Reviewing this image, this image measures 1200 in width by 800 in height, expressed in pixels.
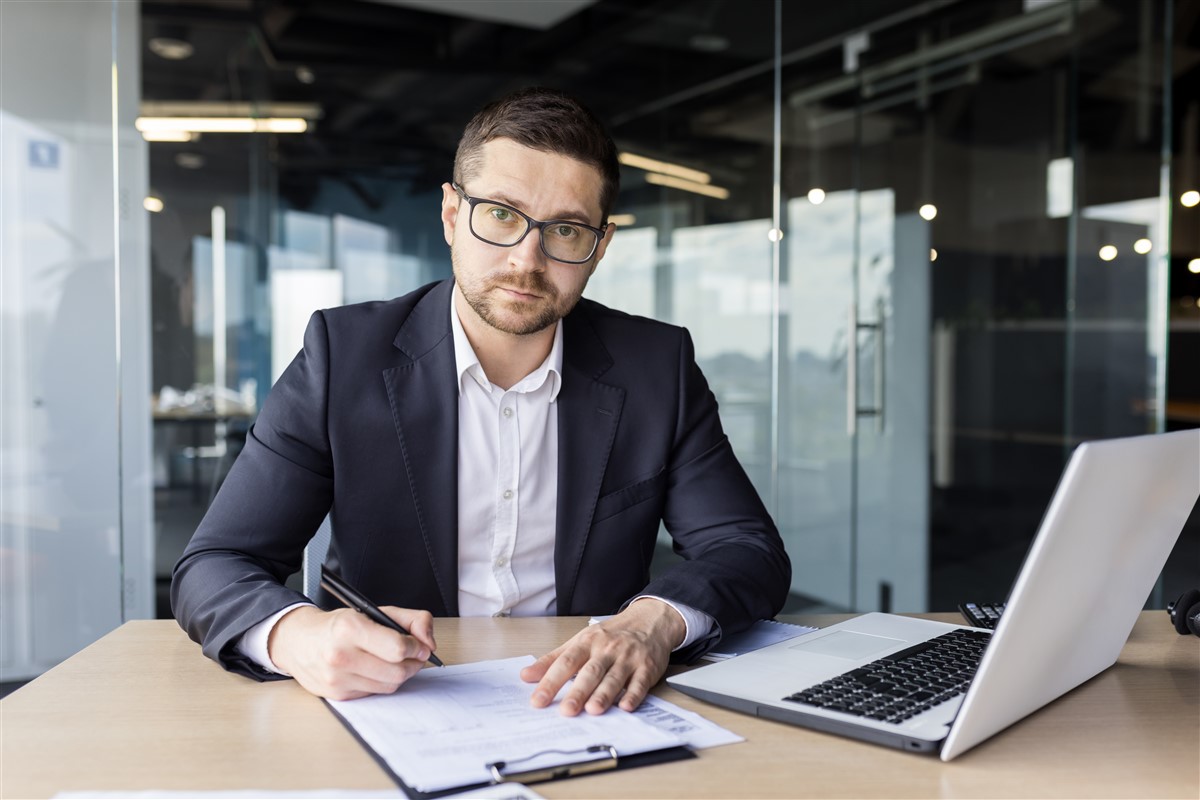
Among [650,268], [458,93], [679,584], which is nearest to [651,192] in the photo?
[650,268]

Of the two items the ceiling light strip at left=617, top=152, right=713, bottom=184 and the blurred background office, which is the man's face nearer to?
the blurred background office

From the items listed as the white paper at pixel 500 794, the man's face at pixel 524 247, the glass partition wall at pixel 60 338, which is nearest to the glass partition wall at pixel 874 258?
the glass partition wall at pixel 60 338

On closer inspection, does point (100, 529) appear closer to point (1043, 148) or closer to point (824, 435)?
point (824, 435)

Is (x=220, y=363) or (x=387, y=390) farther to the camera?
(x=220, y=363)

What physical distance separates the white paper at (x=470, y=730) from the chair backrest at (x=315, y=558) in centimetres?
54

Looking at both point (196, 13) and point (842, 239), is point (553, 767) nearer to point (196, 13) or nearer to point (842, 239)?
point (842, 239)

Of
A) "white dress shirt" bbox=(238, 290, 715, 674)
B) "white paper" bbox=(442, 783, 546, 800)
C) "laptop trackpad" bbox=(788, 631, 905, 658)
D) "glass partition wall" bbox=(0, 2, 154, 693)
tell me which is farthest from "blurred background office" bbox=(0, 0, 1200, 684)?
"white paper" bbox=(442, 783, 546, 800)

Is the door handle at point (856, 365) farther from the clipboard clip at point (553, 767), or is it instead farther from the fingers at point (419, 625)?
the clipboard clip at point (553, 767)

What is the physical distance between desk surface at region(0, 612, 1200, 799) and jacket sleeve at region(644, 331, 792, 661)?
0.69ft

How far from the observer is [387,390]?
1584mm

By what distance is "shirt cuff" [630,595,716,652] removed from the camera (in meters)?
1.24

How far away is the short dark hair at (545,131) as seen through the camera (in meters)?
1.55

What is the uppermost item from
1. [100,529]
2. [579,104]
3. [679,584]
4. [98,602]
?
[579,104]

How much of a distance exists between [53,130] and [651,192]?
2.35 meters
